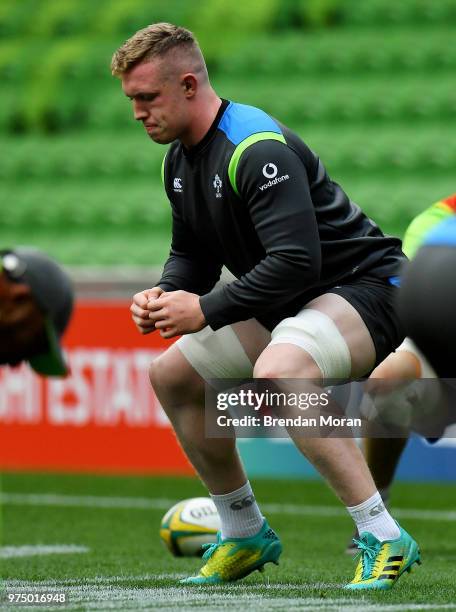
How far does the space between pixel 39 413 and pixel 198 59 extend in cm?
581

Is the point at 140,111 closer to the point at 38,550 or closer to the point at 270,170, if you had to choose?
the point at 270,170

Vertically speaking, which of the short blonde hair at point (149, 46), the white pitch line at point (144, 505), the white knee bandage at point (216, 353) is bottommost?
the white pitch line at point (144, 505)

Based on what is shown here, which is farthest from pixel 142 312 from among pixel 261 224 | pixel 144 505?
pixel 144 505

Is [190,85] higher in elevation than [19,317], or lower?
higher

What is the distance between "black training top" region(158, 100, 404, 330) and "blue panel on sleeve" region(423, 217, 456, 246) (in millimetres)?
1107

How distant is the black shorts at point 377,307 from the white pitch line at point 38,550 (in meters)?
1.94

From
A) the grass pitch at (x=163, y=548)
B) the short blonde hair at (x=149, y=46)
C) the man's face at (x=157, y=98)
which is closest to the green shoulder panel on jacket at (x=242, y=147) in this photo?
the man's face at (x=157, y=98)

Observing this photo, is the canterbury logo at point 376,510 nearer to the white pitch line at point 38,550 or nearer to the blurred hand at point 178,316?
the blurred hand at point 178,316

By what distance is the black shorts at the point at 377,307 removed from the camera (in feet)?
14.3

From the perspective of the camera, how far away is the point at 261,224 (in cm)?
415

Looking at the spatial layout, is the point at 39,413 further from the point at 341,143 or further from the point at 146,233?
the point at 341,143

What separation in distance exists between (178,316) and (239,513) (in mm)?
782

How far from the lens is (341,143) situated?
11805 millimetres

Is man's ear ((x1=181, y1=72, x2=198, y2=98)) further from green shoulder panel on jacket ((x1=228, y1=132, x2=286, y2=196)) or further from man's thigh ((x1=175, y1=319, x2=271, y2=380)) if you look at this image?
man's thigh ((x1=175, y1=319, x2=271, y2=380))
